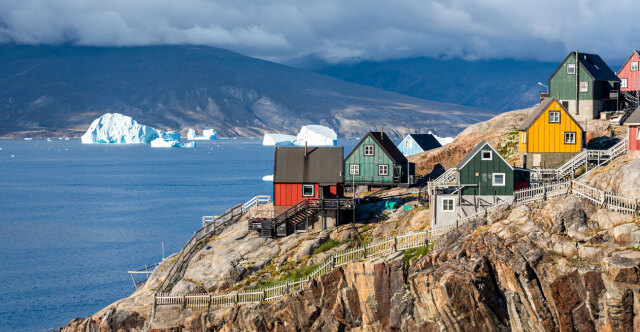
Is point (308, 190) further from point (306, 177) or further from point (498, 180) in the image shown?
point (498, 180)

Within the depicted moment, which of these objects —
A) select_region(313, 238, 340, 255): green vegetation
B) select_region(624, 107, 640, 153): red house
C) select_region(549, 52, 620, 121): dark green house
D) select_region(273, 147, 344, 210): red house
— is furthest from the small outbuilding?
select_region(624, 107, 640, 153): red house

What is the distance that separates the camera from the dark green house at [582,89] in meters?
67.3

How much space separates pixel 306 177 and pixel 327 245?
6.48 metres

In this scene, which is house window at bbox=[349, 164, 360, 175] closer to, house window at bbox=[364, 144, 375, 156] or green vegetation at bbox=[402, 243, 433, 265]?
house window at bbox=[364, 144, 375, 156]

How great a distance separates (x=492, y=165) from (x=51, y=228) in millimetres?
67411

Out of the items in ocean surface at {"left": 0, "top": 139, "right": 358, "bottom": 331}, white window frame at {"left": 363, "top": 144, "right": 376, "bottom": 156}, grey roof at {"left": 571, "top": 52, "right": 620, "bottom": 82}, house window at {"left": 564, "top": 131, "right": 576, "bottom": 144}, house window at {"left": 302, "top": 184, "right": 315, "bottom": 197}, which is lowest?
→ ocean surface at {"left": 0, "top": 139, "right": 358, "bottom": 331}

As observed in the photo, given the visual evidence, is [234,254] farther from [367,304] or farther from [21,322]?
[21,322]

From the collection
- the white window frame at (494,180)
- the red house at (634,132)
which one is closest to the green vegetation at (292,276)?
the white window frame at (494,180)

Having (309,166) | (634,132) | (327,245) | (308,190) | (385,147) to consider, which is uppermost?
(634,132)

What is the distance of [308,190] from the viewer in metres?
53.2

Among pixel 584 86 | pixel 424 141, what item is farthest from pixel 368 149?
pixel 424 141

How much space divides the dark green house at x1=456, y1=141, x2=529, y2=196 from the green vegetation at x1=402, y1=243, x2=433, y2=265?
572 cm

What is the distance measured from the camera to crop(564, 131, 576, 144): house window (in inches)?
Answer: 2154

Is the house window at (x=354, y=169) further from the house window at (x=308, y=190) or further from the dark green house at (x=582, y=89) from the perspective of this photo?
the dark green house at (x=582, y=89)
